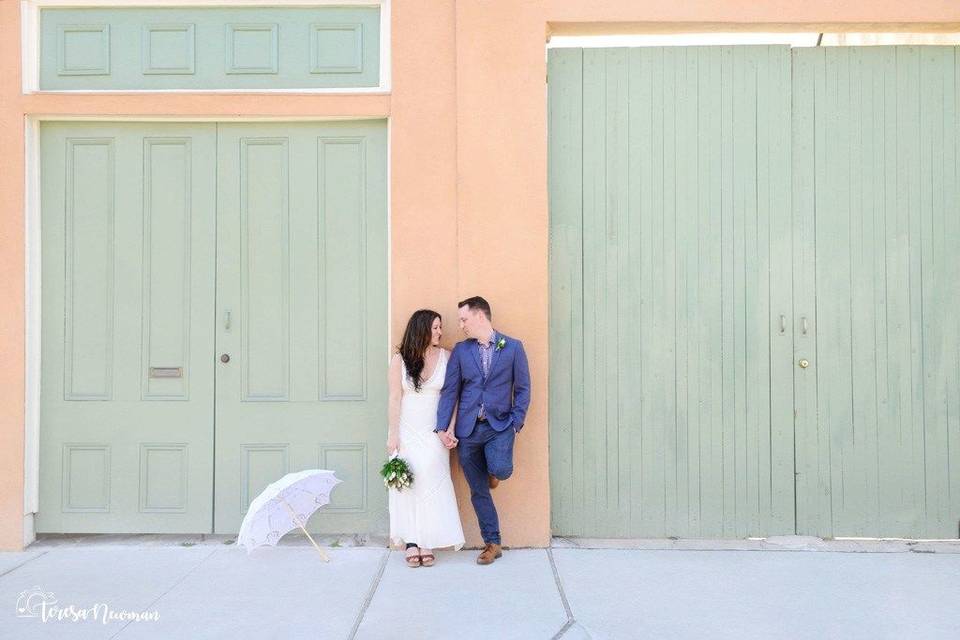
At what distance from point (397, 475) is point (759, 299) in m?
2.90

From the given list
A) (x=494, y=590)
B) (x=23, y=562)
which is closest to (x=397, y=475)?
(x=494, y=590)

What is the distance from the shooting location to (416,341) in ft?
15.8

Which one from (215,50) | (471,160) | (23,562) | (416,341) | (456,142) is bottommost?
(23,562)

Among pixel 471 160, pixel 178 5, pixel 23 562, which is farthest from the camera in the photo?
pixel 178 5

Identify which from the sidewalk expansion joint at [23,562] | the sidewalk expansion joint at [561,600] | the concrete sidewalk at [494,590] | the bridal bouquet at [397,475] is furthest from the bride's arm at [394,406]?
the sidewalk expansion joint at [23,562]

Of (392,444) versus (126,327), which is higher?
(126,327)

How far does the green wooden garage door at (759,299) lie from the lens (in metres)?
5.25

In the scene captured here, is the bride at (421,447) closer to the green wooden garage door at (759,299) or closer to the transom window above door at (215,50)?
the green wooden garage door at (759,299)

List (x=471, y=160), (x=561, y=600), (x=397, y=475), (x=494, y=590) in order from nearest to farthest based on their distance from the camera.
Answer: (x=561, y=600) < (x=494, y=590) < (x=397, y=475) < (x=471, y=160)

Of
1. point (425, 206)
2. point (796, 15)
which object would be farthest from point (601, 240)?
point (796, 15)

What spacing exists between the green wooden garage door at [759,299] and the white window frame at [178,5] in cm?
139

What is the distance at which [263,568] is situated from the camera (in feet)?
15.5

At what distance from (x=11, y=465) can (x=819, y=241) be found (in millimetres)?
6037

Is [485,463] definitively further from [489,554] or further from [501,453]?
[489,554]
